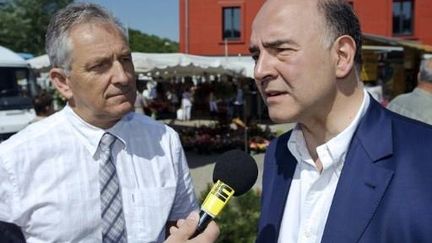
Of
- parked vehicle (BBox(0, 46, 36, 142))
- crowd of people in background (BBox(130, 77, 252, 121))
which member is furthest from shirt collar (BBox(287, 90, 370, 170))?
crowd of people in background (BBox(130, 77, 252, 121))

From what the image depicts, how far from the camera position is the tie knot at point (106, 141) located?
2209mm

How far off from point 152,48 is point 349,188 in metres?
83.0

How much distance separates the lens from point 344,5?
5.61ft

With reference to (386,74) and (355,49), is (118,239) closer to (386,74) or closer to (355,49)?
(355,49)

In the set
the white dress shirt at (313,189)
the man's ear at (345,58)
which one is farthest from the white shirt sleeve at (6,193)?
the man's ear at (345,58)

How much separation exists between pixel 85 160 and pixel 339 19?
1.08m

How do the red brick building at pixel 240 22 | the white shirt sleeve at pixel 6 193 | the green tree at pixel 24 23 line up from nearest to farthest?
the white shirt sleeve at pixel 6 193 → the green tree at pixel 24 23 → the red brick building at pixel 240 22

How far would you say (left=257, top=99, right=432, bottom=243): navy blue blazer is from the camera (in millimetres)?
→ 1512

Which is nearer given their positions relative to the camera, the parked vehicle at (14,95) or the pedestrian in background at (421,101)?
the pedestrian in background at (421,101)

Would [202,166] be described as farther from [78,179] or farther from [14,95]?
[78,179]

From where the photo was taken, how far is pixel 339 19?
65.7 inches

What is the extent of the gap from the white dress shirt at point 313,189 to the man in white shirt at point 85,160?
23.6 inches

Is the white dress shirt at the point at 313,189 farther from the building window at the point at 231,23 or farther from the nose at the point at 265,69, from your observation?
the building window at the point at 231,23

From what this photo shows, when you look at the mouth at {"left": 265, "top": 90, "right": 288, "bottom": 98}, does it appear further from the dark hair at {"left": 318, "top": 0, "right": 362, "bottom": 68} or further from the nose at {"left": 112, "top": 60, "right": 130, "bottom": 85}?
the nose at {"left": 112, "top": 60, "right": 130, "bottom": 85}
